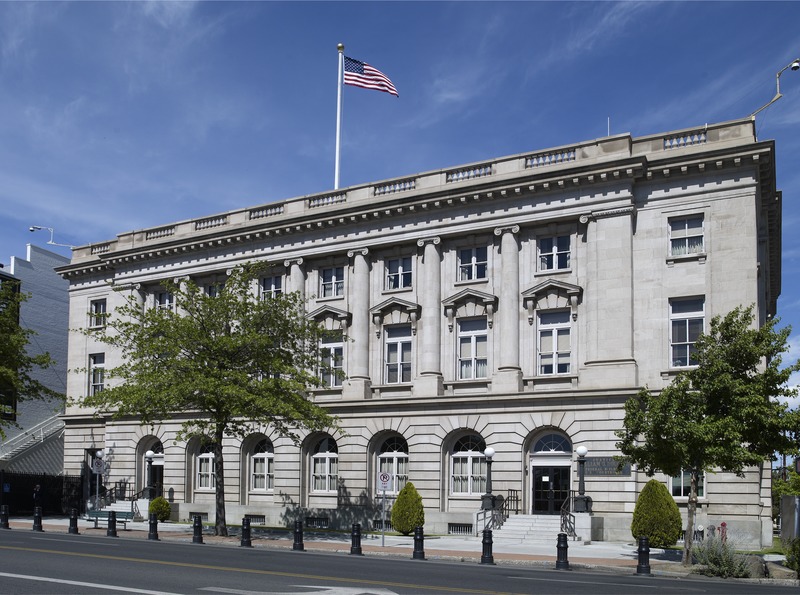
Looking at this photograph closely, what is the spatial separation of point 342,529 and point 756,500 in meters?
18.4

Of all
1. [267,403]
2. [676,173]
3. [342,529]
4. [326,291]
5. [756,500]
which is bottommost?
[342,529]

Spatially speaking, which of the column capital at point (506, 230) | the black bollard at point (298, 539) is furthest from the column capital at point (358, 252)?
the black bollard at point (298, 539)

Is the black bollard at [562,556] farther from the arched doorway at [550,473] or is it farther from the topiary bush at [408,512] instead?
the topiary bush at [408,512]

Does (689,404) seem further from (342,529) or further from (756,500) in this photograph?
(342,529)

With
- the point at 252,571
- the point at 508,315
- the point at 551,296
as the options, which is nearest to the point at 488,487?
the point at 508,315

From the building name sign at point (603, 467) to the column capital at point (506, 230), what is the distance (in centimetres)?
1031

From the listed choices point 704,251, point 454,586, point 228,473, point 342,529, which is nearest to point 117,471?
point 228,473

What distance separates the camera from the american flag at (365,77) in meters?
46.2

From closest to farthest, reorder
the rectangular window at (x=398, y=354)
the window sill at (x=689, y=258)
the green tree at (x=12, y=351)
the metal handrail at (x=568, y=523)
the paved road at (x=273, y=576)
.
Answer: the paved road at (x=273, y=576) → the metal handrail at (x=568, y=523) → the window sill at (x=689, y=258) → the rectangular window at (x=398, y=354) → the green tree at (x=12, y=351)

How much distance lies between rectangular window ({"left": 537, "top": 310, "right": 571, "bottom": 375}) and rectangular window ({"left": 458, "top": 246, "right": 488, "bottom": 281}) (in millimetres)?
3781

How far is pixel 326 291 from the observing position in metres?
47.0

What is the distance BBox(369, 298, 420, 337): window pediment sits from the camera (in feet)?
142

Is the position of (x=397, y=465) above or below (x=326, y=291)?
below

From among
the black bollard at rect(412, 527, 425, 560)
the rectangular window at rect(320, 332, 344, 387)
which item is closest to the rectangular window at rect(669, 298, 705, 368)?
the black bollard at rect(412, 527, 425, 560)
